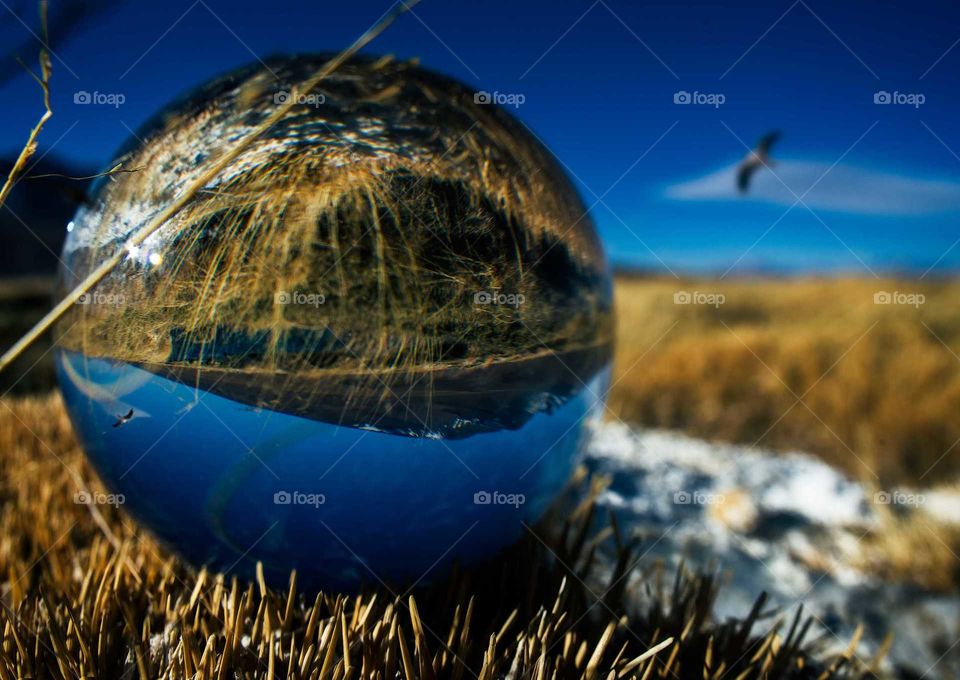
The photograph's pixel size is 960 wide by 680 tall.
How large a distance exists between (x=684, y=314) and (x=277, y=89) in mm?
9106

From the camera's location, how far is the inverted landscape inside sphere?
4.70 ft

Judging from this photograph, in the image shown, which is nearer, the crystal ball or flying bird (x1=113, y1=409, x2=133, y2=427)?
the crystal ball

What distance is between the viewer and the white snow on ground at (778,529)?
266 cm

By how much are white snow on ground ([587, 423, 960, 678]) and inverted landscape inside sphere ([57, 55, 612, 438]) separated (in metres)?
1.42

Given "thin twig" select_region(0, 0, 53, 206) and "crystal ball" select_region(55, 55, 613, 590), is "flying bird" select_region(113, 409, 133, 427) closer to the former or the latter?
"crystal ball" select_region(55, 55, 613, 590)

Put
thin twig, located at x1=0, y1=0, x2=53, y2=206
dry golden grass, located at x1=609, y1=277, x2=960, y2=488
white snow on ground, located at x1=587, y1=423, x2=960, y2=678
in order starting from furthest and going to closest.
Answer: dry golden grass, located at x1=609, y1=277, x2=960, y2=488 → white snow on ground, located at x1=587, y1=423, x2=960, y2=678 → thin twig, located at x1=0, y1=0, x2=53, y2=206

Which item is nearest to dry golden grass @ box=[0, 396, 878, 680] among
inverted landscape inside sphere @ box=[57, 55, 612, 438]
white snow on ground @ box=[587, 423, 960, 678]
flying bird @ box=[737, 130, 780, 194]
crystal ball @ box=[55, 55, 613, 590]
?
crystal ball @ box=[55, 55, 613, 590]

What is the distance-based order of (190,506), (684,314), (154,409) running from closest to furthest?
(154,409) → (190,506) → (684,314)

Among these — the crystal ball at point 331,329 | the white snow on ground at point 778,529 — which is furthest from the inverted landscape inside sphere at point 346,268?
the white snow on ground at point 778,529

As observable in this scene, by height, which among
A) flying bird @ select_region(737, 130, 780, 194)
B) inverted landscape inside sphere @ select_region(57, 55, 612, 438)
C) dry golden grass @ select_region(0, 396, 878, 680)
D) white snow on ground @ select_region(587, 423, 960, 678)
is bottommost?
dry golden grass @ select_region(0, 396, 878, 680)

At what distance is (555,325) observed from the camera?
168 centimetres

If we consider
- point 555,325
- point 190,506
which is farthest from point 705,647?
point 190,506

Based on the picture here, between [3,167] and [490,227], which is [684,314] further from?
[3,167]

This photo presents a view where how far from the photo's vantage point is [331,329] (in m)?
1.42
